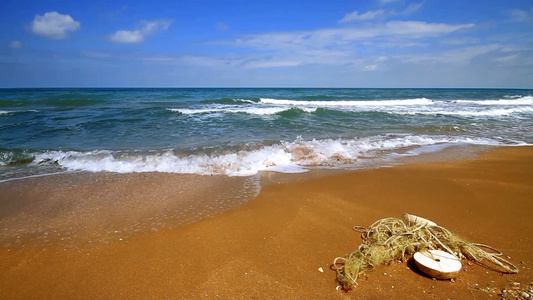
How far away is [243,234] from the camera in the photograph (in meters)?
3.39

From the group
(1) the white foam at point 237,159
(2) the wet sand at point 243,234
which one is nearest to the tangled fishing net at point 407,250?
(2) the wet sand at point 243,234

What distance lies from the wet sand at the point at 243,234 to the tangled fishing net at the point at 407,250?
0.10 meters

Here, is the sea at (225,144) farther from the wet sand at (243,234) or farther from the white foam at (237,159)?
the wet sand at (243,234)

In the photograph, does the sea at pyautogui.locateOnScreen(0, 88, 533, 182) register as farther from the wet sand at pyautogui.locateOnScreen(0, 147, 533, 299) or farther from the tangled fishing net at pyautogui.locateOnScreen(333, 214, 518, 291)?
the tangled fishing net at pyautogui.locateOnScreen(333, 214, 518, 291)

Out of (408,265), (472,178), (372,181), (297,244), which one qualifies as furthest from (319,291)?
(472,178)

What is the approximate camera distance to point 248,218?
12.5 ft

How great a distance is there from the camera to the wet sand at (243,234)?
252cm

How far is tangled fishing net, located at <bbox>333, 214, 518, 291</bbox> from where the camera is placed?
8.59ft

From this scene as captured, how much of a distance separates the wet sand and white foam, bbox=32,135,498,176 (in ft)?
2.39

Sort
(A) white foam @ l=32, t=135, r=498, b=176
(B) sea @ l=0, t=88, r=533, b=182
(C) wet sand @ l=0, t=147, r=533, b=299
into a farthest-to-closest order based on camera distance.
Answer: (B) sea @ l=0, t=88, r=533, b=182 < (A) white foam @ l=32, t=135, r=498, b=176 < (C) wet sand @ l=0, t=147, r=533, b=299

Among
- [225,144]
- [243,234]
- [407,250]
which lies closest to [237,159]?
[225,144]

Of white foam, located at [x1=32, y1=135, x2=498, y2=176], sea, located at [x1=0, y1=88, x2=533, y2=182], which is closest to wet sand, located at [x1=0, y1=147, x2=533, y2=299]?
white foam, located at [x1=32, y1=135, x2=498, y2=176]

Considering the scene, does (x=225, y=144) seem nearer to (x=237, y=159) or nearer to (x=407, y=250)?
(x=237, y=159)

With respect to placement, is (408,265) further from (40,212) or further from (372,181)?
(40,212)
